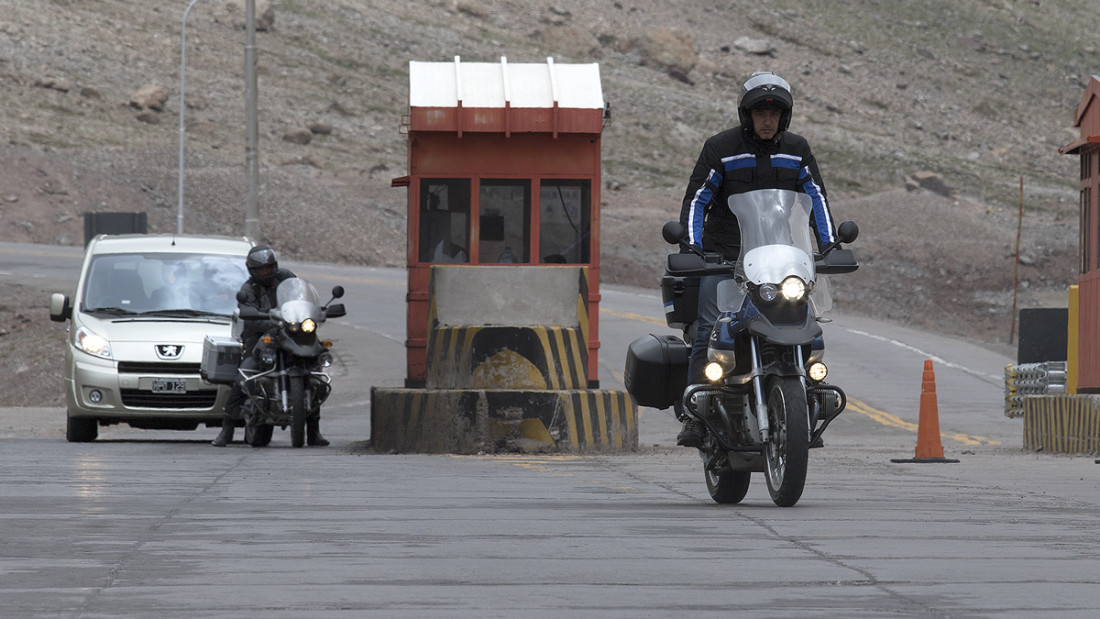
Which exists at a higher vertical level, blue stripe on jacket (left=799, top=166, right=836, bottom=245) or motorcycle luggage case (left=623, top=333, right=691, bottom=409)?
blue stripe on jacket (left=799, top=166, right=836, bottom=245)

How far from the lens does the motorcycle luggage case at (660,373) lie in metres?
9.75

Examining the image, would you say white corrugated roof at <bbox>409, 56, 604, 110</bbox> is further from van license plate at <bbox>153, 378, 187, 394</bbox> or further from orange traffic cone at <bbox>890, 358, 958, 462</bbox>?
orange traffic cone at <bbox>890, 358, 958, 462</bbox>

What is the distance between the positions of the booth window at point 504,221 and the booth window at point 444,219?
170 mm

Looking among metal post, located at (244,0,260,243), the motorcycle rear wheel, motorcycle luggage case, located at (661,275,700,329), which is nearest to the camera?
the motorcycle rear wheel

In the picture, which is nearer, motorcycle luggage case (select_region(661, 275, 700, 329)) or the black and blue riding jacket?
the black and blue riding jacket

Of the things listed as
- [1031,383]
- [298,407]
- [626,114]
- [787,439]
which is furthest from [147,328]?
[626,114]

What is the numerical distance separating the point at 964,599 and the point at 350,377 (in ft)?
78.5

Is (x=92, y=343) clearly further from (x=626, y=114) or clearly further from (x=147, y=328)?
(x=626, y=114)

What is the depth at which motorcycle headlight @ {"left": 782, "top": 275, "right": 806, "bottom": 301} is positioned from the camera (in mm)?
8766

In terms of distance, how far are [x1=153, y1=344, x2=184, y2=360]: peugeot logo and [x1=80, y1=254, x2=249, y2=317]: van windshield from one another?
0.86 meters

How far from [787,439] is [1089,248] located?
419 inches

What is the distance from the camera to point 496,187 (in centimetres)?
1858

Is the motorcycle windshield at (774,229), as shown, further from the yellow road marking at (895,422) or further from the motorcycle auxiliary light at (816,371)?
the yellow road marking at (895,422)

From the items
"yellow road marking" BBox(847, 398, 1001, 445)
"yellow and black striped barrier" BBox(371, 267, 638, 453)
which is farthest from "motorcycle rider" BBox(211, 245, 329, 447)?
"yellow road marking" BBox(847, 398, 1001, 445)
